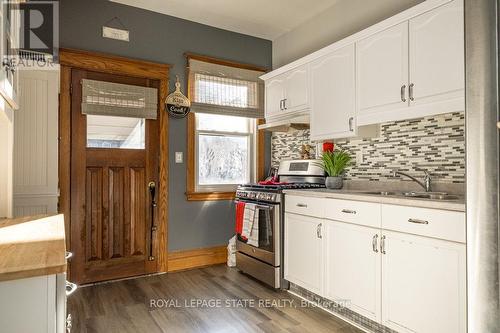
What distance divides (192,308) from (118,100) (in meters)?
2.10

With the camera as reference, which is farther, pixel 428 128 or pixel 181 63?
pixel 181 63

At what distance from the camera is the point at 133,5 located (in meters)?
3.44

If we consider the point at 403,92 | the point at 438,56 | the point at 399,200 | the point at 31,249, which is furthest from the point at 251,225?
the point at 31,249

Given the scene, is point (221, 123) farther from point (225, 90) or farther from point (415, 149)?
point (415, 149)

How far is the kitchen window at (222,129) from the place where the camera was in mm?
3816

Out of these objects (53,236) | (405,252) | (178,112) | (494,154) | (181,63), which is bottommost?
(405,252)

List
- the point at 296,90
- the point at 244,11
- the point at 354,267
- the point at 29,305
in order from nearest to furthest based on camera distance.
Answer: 1. the point at 29,305
2. the point at 354,267
3. the point at 296,90
4. the point at 244,11

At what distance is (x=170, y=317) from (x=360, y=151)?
215 cm

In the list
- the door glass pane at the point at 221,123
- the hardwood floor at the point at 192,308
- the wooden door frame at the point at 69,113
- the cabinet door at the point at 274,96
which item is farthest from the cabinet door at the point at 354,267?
the door glass pane at the point at 221,123

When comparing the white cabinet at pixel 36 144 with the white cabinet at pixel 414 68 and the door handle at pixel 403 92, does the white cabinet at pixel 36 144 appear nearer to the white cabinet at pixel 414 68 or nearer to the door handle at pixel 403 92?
the white cabinet at pixel 414 68

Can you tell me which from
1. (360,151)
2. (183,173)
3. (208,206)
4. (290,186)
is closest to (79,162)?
(183,173)

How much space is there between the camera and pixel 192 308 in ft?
8.77

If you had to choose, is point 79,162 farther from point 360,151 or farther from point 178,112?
point 360,151

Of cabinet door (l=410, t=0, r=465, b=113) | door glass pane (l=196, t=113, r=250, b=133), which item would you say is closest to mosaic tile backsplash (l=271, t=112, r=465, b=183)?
cabinet door (l=410, t=0, r=465, b=113)
